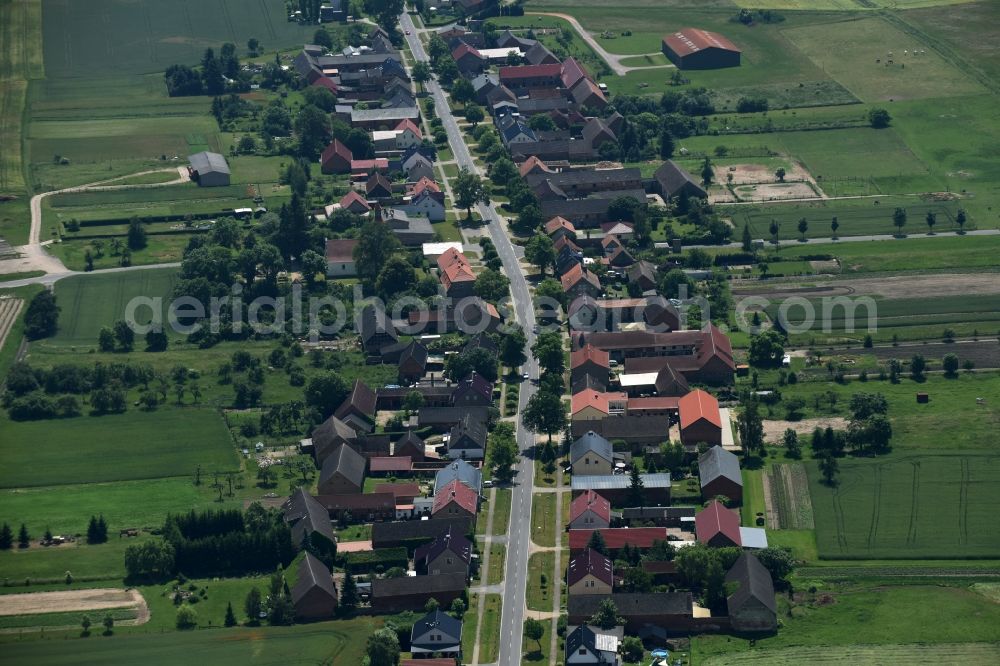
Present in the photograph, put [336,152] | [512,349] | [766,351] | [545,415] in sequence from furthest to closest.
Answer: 1. [336,152]
2. [512,349]
3. [766,351]
4. [545,415]

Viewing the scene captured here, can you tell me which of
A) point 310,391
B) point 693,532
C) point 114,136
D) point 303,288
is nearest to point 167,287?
point 303,288

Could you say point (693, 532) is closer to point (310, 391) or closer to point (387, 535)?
point (387, 535)

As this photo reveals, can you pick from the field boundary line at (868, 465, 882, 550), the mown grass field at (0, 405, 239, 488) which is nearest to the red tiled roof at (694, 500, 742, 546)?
the field boundary line at (868, 465, 882, 550)

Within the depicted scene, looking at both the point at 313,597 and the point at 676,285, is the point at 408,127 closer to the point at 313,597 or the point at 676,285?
the point at 676,285

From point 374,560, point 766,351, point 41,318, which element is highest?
point 766,351

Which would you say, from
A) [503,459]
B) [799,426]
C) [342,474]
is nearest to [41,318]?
[342,474]

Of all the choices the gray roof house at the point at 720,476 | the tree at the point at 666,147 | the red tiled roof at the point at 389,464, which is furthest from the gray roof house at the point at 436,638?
the tree at the point at 666,147
